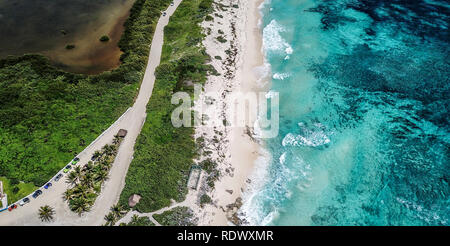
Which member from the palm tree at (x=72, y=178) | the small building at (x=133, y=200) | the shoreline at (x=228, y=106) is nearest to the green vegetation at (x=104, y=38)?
the shoreline at (x=228, y=106)

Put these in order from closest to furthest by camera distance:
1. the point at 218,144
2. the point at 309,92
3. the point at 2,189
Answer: the point at 2,189 → the point at 218,144 → the point at 309,92

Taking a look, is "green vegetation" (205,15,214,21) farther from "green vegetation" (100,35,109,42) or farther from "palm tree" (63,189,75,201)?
"palm tree" (63,189,75,201)

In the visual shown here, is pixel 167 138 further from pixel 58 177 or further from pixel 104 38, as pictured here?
pixel 104 38

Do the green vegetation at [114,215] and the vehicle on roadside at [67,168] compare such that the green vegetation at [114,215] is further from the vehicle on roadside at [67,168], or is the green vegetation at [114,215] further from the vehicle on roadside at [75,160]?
the vehicle on roadside at [75,160]

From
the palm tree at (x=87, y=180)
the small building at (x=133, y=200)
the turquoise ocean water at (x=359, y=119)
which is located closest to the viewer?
the small building at (x=133, y=200)

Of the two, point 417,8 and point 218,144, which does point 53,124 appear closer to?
point 218,144

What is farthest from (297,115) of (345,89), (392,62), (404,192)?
(392,62)
